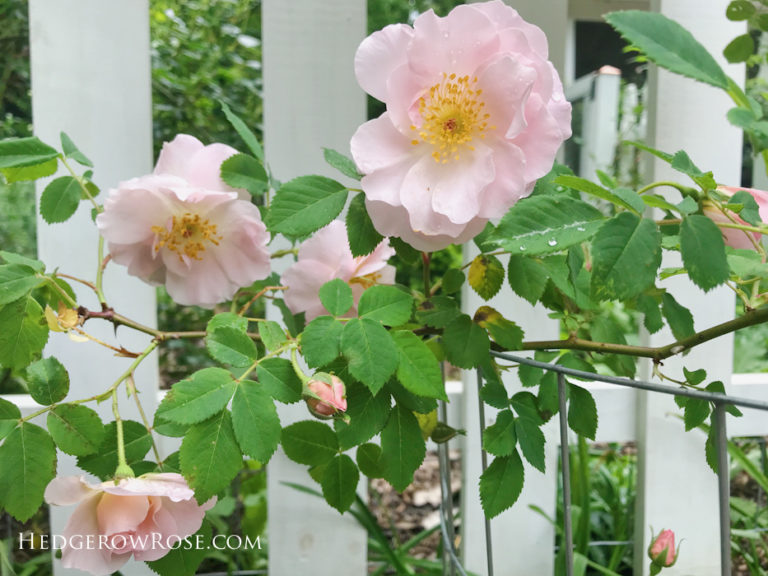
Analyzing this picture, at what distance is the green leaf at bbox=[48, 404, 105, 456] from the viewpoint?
→ 496 millimetres

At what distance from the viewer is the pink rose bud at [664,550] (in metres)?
0.69

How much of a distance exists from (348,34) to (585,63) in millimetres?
2619

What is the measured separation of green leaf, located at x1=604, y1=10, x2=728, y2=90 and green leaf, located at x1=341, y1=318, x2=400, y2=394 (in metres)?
0.25

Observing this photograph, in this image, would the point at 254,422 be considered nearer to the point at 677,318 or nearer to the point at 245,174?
the point at 245,174

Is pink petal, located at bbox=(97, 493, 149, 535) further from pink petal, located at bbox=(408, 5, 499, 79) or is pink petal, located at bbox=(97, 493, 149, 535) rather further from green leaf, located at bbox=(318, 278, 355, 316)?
pink petal, located at bbox=(408, 5, 499, 79)

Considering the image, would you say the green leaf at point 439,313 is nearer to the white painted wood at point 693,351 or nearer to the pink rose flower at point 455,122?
the pink rose flower at point 455,122

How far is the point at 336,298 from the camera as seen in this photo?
0.50 metres

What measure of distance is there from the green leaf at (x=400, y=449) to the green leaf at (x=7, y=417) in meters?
0.30

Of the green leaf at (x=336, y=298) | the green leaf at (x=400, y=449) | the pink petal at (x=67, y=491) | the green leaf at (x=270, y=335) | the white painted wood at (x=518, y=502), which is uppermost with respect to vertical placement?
the green leaf at (x=336, y=298)

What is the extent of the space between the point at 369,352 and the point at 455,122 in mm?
185

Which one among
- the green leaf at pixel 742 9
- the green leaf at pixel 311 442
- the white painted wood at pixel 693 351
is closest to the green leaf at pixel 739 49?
the green leaf at pixel 742 9

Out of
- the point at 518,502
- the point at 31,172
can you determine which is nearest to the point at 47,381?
the point at 31,172

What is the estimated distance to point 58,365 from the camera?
52 cm

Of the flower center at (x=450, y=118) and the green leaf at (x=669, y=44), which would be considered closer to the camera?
the green leaf at (x=669, y=44)
